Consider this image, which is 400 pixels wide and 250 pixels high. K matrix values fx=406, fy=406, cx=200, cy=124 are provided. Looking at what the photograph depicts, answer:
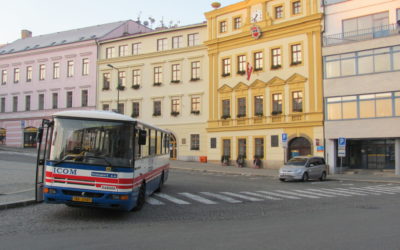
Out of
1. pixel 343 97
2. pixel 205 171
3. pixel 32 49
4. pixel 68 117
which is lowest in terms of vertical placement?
pixel 205 171

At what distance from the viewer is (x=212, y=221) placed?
35.4 ft

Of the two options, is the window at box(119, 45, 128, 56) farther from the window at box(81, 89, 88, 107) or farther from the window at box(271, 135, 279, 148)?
the window at box(271, 135, 279, 148)

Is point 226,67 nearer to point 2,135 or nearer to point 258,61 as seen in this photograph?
point 258,61

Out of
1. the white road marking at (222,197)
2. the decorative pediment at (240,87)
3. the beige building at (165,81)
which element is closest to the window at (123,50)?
the beige building at (165,81)

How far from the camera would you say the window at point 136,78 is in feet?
155

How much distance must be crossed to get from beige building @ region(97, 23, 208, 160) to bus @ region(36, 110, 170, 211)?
3162cm

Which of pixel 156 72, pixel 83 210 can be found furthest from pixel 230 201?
pixel 156 72

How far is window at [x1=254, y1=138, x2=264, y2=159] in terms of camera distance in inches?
1513

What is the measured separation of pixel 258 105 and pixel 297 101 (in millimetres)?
4041

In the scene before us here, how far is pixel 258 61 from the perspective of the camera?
3978 cm

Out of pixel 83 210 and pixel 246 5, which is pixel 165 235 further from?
pixel 246 5

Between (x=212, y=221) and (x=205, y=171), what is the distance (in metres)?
23.1

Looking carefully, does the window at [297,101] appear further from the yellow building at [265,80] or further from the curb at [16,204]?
the curb at [16,204]

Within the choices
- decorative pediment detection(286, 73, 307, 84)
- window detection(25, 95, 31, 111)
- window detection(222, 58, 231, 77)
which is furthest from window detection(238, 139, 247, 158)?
window detection(25, 95, 31, 111)
